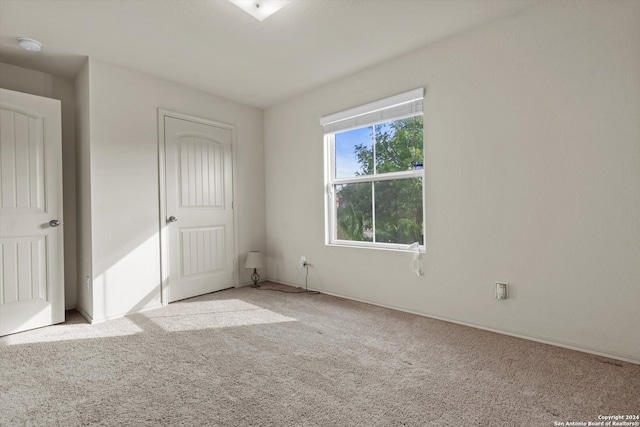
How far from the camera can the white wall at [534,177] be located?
78.0 inches

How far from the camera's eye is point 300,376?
73.1 inches

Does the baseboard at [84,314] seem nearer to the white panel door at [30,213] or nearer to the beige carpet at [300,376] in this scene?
the beige carpet at [300,376]

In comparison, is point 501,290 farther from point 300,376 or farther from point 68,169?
point 68,169

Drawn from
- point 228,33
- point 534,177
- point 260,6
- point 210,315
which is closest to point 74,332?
point 210,315

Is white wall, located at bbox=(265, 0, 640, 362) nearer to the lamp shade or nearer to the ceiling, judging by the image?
the ceiling

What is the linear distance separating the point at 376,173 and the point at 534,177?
4.62 feet

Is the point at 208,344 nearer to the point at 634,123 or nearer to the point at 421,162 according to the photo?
the point at 421,162

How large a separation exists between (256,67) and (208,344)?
2.53 m

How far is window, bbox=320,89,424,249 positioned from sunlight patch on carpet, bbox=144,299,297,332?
117cm

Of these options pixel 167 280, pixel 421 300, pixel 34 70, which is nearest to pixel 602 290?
pixel 421 300

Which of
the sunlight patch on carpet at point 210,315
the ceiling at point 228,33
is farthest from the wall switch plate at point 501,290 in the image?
the ceiling at point 228,33

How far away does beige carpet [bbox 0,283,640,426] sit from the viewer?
59.4 inches

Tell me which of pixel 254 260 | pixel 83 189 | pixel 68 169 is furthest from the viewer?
pixel 254 260

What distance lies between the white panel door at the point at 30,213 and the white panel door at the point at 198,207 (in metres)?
0.92
